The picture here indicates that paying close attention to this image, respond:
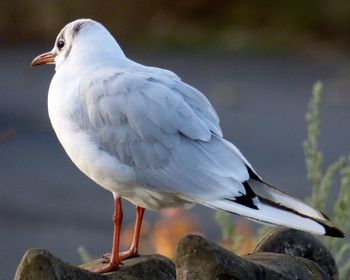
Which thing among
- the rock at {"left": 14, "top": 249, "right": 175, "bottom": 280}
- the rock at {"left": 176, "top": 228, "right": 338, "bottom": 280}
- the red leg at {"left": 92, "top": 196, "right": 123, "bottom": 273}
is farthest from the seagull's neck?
the rock at {"left": 14, "top": 249, "right": 175, "bottom": 280}

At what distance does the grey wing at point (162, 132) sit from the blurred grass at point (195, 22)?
1059 cm

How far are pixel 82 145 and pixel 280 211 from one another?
78cm

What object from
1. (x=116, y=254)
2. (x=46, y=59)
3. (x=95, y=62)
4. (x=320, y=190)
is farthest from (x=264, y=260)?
(x=320, y=190)

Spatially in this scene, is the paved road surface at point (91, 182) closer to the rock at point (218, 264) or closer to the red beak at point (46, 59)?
the red beak at point (46, 59)

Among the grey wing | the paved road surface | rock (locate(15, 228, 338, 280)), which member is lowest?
the paved road surface

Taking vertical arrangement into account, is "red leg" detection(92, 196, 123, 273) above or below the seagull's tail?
below

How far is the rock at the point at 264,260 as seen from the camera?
9.47 ft

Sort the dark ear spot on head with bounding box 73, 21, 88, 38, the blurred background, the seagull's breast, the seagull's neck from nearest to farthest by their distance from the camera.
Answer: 1. the seagull's breast
2. the seagull's neck
3. the dark ear spot on head with bounding box 73, 21, 88, 38
4. the blurred background

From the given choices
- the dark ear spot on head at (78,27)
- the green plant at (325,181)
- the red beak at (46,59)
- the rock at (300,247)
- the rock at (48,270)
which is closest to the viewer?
the rock at (48,270)

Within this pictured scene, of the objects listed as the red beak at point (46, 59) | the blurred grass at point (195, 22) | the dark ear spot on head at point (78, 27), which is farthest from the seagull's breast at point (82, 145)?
the blurred grass at point (195, 22)

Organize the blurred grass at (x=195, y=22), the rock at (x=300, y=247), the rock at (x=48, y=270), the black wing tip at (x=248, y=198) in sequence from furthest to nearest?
the blurred grass at (x=195, y=22), the black wing tip at (x=248, y=198), the rock at (x=300, y=247), the rock at (x=48, y=270)

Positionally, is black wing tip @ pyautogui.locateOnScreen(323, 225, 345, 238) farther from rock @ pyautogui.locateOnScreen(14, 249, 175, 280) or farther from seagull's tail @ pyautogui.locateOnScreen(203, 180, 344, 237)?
rock @ pyautogui.locateOnScreen(14, 249, 175, 280)

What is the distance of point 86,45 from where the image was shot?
4.24 m

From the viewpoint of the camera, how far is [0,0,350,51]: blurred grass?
48.8 ft
